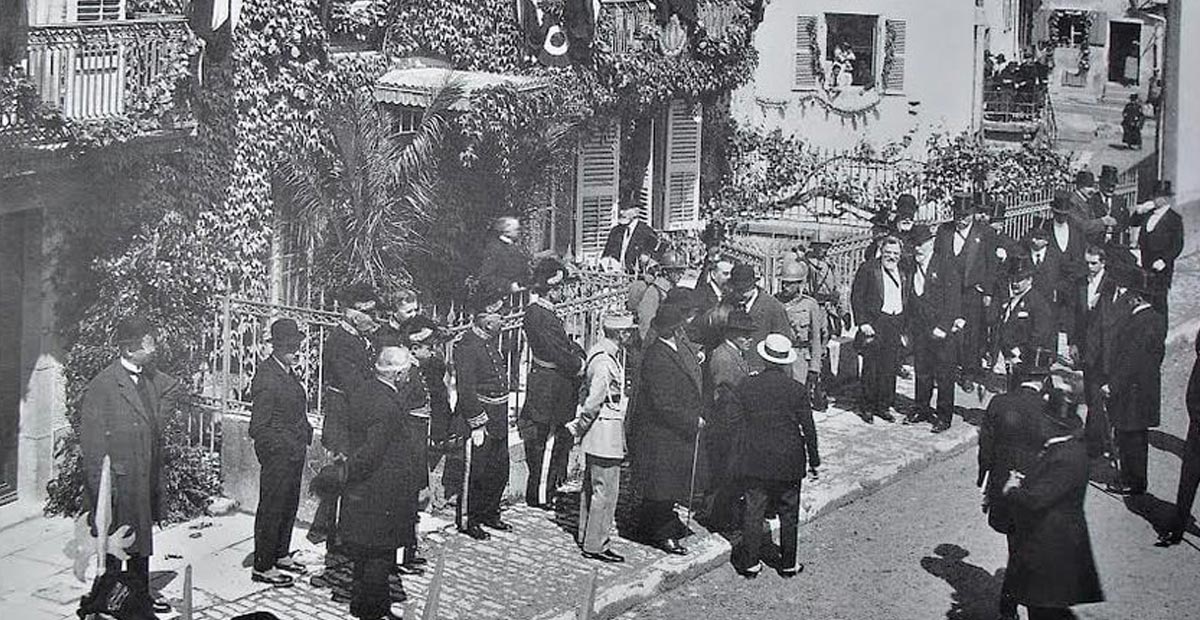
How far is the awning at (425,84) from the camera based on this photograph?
1400 centimetres

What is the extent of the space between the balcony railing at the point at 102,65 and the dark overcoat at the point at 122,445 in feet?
6.41

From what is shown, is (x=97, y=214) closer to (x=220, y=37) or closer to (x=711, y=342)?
(x=220, y=37)

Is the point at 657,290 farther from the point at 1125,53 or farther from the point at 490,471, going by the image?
the point at 1125,53

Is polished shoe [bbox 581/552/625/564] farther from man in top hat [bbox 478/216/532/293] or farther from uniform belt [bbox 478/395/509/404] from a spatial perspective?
→ man in top hat [bbox 478/216/532/293]

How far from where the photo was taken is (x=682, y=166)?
18609mm

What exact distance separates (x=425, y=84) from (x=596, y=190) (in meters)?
3.55

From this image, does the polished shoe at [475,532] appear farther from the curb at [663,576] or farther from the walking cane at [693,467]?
the walking cane at [693,467]

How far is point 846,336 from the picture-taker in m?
14.4

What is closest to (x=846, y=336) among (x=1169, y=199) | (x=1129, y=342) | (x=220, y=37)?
(x=1169, y=199)

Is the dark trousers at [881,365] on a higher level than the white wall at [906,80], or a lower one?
lower

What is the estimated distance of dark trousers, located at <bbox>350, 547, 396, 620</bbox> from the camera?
8.62 meters

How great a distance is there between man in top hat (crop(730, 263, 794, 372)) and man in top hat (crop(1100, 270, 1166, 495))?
7.18 ft

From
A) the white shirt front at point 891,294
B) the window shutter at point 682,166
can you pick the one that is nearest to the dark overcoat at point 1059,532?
the white shirt front at point 891,294

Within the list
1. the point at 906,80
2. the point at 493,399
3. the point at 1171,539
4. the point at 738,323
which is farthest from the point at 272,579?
the point at 906,80
